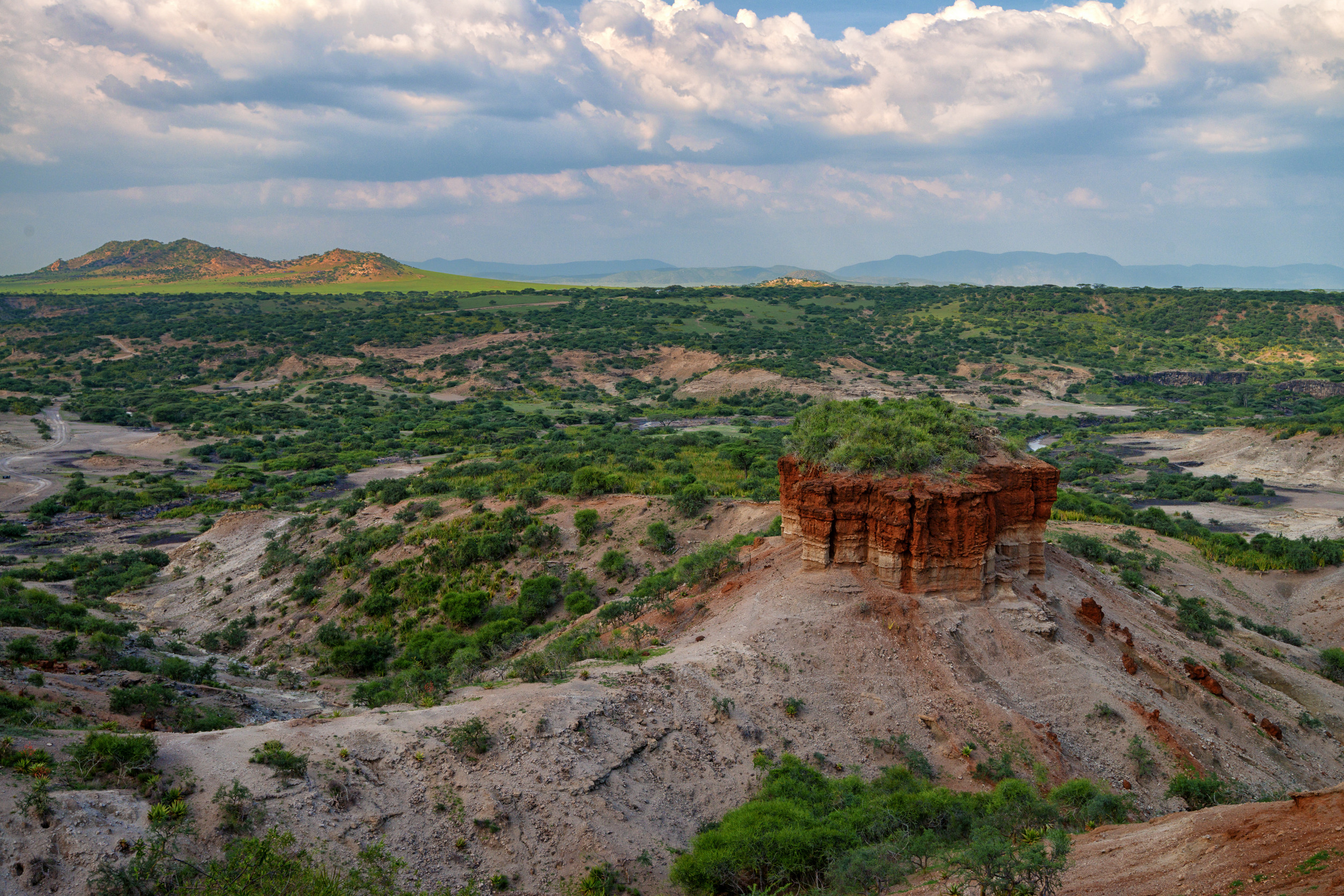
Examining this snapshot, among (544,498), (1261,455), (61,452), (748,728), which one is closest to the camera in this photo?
(748,728)

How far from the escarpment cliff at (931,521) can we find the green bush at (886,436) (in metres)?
0.37

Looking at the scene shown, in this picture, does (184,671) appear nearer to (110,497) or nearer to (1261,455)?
(110,497)

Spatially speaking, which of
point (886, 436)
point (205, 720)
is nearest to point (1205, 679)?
point (886, 436)

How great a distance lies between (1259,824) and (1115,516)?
105ft

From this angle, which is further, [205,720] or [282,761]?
[205,720]

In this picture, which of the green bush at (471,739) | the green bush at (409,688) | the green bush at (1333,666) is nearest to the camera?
the green bush at (471,739)

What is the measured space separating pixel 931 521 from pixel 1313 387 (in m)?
92.7

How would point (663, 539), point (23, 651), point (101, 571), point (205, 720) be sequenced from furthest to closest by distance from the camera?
point (101, 571) → point (663, 539) → point (23, 651) → point (205, 720)

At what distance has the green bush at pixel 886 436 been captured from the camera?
17.8m

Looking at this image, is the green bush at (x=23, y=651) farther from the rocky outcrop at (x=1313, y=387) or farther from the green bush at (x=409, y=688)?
the rocky outcrop at (x=1313, y=387)

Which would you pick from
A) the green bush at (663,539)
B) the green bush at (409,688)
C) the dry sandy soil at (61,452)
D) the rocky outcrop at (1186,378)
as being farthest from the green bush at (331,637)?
the rocky outcrop at (1186,378)

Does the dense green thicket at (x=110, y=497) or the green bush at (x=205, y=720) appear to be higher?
the green bush at (x=205, y=720)

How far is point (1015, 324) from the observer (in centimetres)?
11969

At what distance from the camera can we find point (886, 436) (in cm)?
1847
